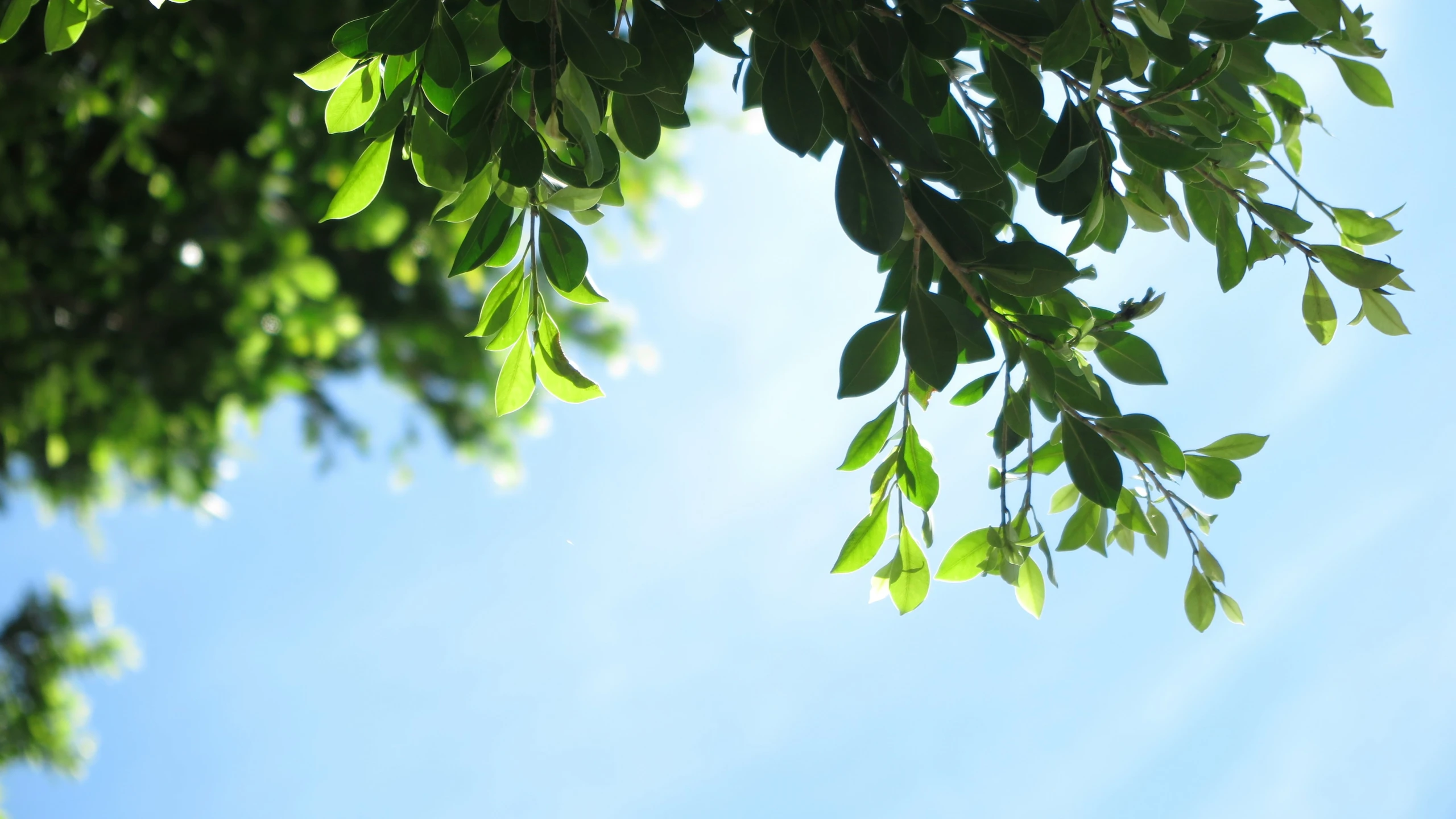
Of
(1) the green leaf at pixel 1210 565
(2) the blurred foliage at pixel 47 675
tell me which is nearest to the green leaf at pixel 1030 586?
(1) the green leaf at pixel 1210 565

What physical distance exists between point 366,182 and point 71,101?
2252 millimetres

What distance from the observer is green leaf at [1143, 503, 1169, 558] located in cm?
60

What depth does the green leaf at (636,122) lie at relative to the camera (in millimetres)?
536

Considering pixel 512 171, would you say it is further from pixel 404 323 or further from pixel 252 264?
pixel 404 323

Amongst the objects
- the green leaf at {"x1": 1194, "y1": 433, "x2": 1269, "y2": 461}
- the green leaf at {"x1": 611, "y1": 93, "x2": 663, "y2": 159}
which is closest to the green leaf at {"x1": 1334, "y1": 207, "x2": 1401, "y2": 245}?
the green leaf at {"x1": 1194, "y1": 433, "x2": 1269, "y2": 461}

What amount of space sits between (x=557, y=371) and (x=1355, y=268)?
1.57ft

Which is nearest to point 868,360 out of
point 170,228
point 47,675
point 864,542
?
point 864,542

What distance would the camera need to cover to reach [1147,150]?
19.8 inches

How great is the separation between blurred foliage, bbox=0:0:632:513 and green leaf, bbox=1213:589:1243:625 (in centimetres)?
198

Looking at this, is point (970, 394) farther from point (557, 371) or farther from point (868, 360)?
point (557, 371)

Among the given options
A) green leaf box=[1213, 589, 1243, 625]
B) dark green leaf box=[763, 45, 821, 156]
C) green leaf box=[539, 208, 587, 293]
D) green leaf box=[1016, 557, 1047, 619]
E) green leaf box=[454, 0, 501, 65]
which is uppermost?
green leaf box=[454, 0, 501, 65]

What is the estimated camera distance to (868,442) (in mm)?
607

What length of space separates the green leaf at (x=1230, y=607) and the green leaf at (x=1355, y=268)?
0.22 meters

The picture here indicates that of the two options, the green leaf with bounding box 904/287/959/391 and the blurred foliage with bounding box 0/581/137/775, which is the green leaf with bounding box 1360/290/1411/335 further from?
the blurred foliage with bounding box 0/581/137/775
